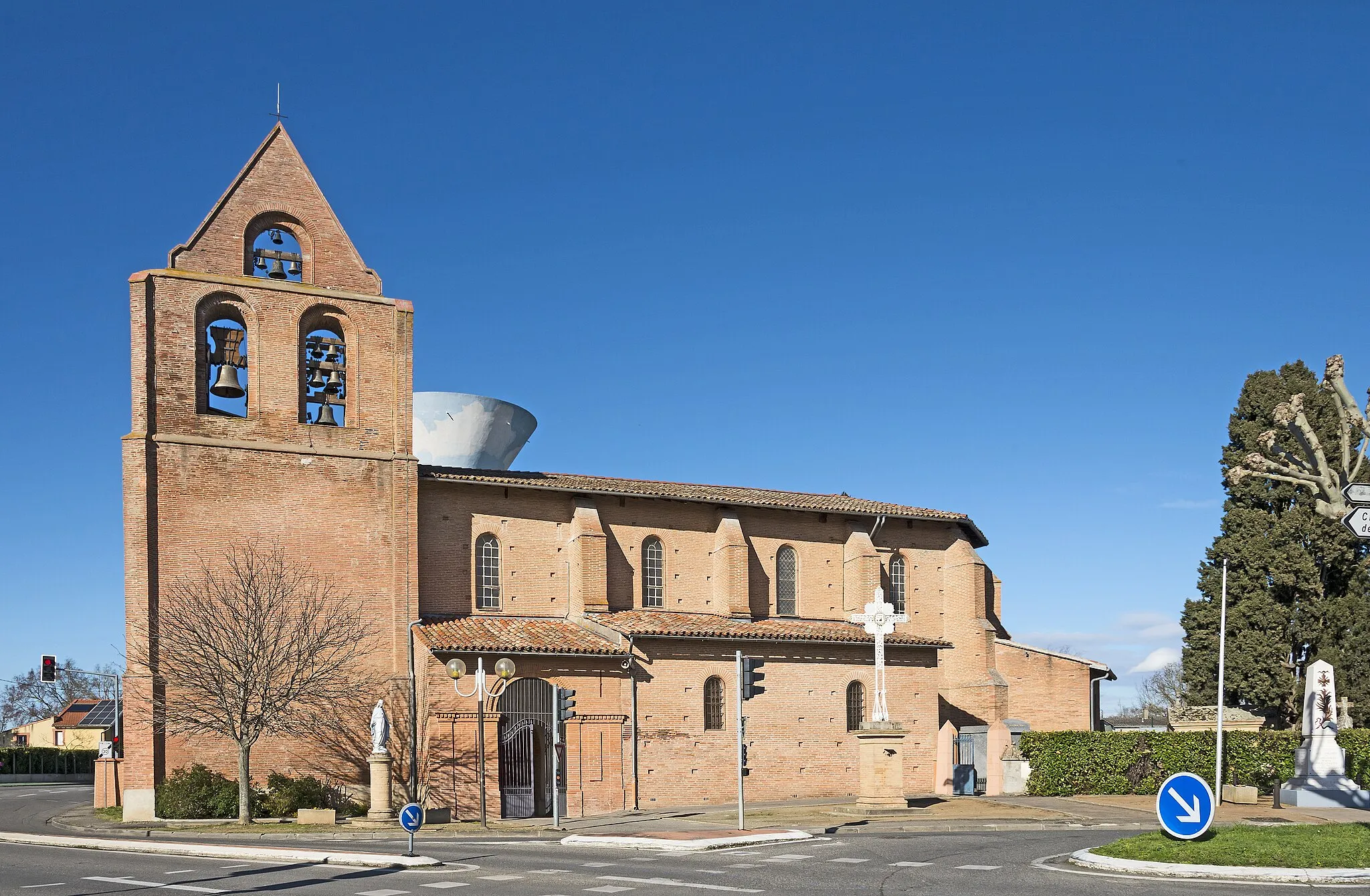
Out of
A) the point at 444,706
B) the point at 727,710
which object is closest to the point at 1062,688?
the point at 727,710

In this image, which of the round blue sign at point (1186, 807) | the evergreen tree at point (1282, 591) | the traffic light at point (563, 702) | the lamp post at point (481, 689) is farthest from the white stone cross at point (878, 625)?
the evergreen tree at point (1282, 591)

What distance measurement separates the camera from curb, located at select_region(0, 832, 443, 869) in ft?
66.5

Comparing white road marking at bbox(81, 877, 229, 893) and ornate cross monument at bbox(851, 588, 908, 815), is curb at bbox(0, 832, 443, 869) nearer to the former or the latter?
white road marking at bbox(81, 877, 229, 893)

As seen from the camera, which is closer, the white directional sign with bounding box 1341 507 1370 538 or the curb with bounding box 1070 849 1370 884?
the white directional sign with bounding box 1341 507 1370 538

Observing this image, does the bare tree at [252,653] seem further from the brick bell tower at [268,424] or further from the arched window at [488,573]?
the arched window at [488,573]

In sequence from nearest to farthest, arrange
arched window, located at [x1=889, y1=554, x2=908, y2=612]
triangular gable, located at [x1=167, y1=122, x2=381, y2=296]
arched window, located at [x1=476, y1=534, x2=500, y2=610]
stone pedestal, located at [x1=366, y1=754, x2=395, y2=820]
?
1. stone pedestal, located at [x1=366, y1=754, x2=395, y2=820]
2. triangular gable, located at [x1=167, y1=122, x2=381, y2=296]
3. arched window, located at [x1=476, y1=534, x2=500, y2=610]
4. arched window, located at [x1=889, y1=554, x2=908, y2=612]

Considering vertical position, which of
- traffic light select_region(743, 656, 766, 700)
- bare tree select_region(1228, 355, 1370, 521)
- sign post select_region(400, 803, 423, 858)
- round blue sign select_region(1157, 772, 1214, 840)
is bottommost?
sign post select_region(400, 803, 423, 858)

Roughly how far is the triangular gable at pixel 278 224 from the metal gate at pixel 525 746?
1187 centimetres

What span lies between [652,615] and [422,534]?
7.27 metres

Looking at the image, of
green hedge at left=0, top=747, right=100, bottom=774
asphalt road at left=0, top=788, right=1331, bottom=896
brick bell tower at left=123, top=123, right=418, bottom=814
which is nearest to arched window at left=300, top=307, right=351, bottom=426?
brick bell tower at left=123, top=123, right=418, bottom=814

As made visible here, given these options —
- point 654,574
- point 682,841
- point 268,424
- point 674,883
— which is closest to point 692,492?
point 654,574

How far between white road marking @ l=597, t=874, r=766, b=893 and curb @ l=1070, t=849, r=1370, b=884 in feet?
16.4

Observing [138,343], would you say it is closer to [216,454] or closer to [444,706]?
[216,454]

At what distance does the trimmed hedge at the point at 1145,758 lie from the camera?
34.4 meters
